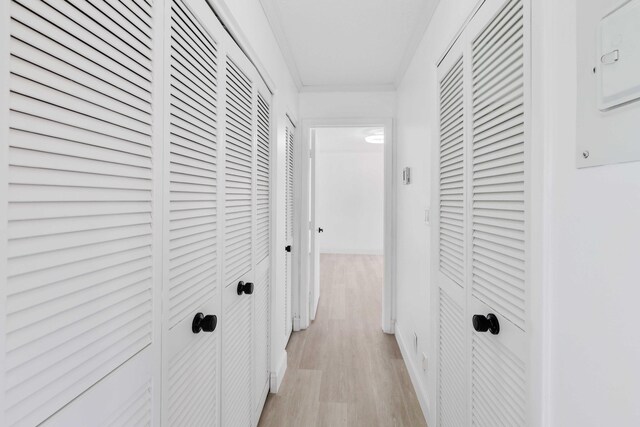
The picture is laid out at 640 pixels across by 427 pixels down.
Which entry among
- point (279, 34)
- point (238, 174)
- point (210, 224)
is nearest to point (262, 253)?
point (238, 174)

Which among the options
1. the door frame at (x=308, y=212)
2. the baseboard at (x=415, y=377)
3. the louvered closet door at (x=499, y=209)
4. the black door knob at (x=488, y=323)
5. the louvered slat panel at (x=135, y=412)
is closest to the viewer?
Answer: the louvered slat panel at (x=135, y=412)

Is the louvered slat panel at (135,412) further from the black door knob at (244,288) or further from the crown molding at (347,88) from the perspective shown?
the crown molding at (347,88)

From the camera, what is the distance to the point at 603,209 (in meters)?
0.63

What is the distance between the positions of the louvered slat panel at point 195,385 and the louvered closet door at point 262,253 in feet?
1.85

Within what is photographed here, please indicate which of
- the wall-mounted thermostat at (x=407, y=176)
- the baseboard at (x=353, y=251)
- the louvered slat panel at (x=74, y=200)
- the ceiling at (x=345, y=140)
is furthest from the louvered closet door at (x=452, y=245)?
the baseboard at (x=353, y=251)

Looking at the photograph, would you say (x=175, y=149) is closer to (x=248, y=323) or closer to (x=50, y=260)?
(x=50, y=260)

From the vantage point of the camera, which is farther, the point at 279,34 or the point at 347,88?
the point at 347,88

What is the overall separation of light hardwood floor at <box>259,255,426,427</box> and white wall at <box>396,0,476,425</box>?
16cm

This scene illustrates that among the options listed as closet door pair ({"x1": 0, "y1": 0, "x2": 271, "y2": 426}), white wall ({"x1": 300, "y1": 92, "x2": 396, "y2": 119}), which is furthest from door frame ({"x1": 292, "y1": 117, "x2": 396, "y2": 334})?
closet door pair ({"x1": 0, "y1": 0, "x2": 271, "y2": 426})

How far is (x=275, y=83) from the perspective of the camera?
212cm

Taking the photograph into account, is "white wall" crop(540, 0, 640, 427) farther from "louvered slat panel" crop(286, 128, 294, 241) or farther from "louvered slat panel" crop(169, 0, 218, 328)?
"louvered slat panel" crop(286, 128, 294, 241)

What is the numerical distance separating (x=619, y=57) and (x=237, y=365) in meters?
1.65

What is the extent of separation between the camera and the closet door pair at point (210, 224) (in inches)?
37.1

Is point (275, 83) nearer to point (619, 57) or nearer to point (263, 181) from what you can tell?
point (263, 181)
